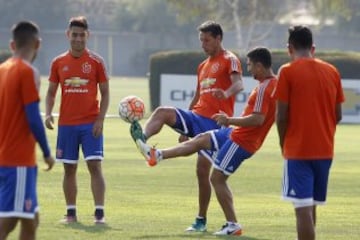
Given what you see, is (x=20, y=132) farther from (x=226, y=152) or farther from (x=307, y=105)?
(x=226, y=152)

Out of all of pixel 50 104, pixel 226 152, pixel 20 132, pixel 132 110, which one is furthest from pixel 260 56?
pixel 20 132

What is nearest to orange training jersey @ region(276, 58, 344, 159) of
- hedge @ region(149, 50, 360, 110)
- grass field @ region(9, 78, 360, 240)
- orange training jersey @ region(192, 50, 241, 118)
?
grass field @ region(9, 78, 360, 240)

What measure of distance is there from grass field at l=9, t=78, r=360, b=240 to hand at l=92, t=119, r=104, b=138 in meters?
1.01

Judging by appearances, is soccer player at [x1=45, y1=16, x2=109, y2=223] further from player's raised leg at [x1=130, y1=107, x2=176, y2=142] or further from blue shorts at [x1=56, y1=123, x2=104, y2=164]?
player's raised leg at [x1=130, y1=107, x2=176, y2=142]

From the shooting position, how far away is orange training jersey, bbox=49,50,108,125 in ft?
49.0

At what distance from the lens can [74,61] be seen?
14953 mm

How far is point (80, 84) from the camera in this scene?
1497 centimetres

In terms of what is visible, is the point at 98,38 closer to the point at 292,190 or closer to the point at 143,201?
the point at 143,201

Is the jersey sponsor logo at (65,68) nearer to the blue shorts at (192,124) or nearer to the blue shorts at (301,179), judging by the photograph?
the blue shorts at (192,124)

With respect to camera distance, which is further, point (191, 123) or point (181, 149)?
point (191, 123)

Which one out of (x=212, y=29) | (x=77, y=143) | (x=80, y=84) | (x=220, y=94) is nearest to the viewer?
(x=220, y=94)

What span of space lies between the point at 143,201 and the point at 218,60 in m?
3.98

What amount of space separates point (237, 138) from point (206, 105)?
91 cm

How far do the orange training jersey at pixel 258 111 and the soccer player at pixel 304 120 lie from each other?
1.72 m
